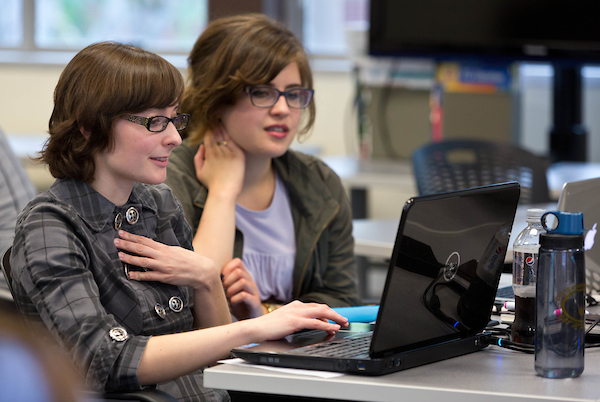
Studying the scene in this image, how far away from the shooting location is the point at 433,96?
12.7 ft

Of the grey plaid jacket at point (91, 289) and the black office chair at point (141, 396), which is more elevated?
the grey plaid jacket at point (91, 289)

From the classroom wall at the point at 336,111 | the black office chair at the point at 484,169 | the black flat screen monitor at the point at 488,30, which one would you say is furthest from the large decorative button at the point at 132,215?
the classroom wall at the point at 336,111

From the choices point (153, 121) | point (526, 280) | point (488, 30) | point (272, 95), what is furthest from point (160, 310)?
point (488, 30)

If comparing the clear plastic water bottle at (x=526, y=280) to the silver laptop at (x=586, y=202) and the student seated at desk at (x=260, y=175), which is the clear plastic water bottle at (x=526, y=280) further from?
the student seated at desk at (x=260, y=175)

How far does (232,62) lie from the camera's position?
73.6 inches

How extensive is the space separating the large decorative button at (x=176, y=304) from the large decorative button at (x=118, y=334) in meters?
0.18

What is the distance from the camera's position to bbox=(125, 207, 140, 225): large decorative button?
1.35 m

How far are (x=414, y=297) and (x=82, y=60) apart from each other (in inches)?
25.8

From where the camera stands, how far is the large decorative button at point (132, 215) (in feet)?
4.44

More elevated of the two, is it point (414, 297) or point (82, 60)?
point (82, 60)

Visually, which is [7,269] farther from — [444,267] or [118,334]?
[444,267]

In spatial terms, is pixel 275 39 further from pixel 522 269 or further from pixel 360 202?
pixel 360 202

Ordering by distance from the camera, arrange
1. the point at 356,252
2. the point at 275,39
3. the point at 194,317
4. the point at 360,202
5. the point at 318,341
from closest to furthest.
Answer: the point at 318,341 < the point at 194,317 < the point at 275,39 < the point at 356,252 < the point at 360,202

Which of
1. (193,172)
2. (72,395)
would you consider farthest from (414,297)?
(193,172)
